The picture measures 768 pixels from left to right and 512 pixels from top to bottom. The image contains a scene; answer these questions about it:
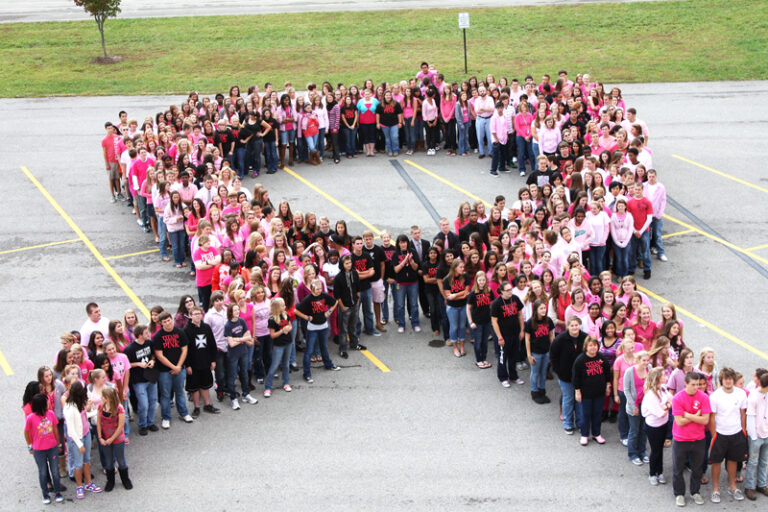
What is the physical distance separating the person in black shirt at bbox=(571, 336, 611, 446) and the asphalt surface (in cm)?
38

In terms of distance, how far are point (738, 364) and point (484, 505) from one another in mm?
5174

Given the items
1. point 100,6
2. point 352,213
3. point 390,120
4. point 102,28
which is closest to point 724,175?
point 390,120

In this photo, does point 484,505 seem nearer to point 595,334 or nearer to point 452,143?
point 595,334

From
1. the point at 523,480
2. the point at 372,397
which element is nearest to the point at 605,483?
the point at 523,480

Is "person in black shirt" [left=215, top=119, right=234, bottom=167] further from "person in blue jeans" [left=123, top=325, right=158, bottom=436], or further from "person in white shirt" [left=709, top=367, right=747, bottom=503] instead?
"person in white shirt" [left=709, top=367, right=747, bottom=503]

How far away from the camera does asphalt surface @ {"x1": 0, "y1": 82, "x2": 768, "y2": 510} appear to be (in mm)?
10938

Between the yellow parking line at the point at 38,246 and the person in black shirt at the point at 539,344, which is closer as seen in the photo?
the person in black shirt at the point at 539,344

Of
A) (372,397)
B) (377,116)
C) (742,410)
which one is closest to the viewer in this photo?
(742,410)

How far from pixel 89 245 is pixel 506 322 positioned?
9895 mm

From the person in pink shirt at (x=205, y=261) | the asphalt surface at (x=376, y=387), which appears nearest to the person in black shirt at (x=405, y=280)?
the asphalt surface at (x=376, y=387)

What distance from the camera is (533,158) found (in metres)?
22.1

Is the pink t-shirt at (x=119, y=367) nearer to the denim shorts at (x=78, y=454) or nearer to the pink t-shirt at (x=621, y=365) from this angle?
the denim shorts at (x=78, y=454)

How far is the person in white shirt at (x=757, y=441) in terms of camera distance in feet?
34.3

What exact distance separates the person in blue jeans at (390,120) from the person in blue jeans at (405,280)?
888 centimetres
